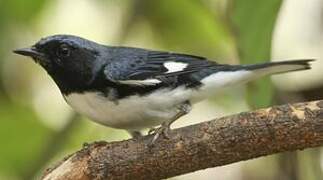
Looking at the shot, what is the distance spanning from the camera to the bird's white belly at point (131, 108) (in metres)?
2.92

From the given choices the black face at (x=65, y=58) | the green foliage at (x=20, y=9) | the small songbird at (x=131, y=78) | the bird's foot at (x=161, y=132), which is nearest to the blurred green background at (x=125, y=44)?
the green foliage at (x=20, y=9)

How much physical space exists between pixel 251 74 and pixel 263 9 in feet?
1.13

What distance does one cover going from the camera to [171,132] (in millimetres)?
2516

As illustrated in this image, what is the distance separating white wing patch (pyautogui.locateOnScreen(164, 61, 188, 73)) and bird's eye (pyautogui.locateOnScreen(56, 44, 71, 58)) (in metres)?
0.39

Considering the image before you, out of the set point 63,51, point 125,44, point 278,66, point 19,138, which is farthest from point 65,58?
point 125,44

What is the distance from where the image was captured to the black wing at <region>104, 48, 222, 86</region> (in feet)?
9.95

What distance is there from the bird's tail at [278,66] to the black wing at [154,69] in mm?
206

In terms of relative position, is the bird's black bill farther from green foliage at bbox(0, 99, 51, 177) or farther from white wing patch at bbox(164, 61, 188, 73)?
green foliage at bbox(0, 99, 51, 177)

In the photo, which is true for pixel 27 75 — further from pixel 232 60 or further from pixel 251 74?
pixel 251 74

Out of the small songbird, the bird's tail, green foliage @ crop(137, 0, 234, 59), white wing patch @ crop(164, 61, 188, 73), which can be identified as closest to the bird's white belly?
the small songbird

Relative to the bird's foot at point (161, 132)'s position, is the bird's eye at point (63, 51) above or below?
above

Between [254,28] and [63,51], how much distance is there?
2.57ft

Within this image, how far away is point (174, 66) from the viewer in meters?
3.17

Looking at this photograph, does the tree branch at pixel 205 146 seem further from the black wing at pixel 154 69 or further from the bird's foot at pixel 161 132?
the black wing at pixel 154 69
